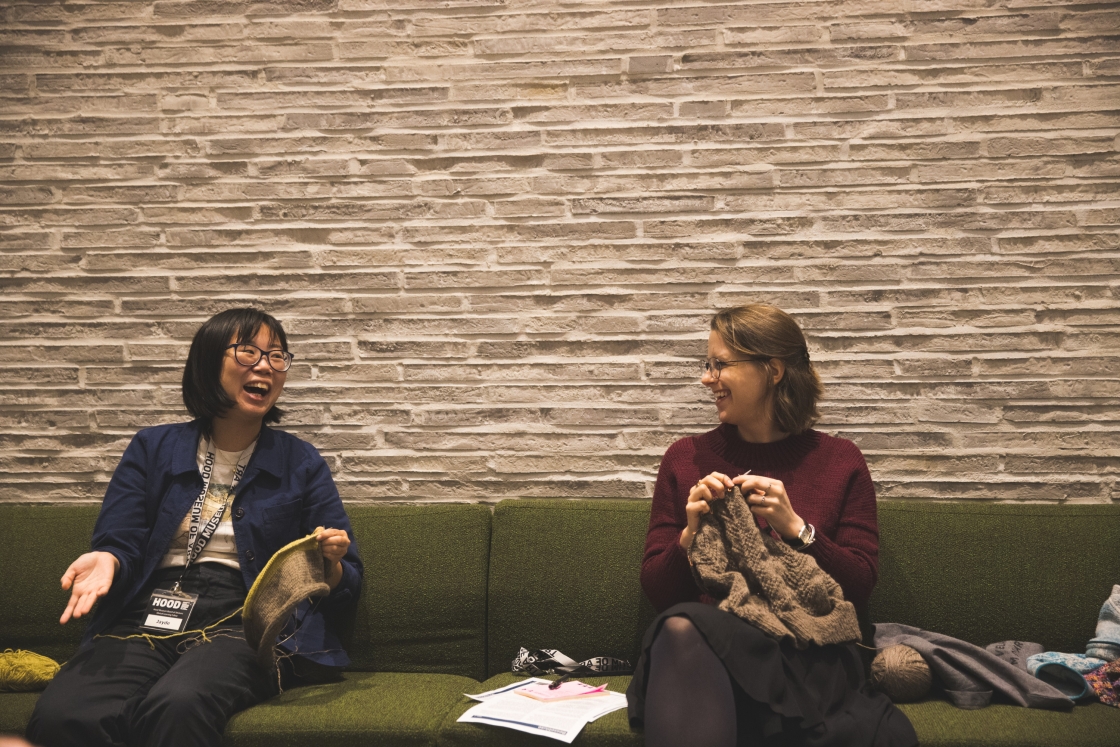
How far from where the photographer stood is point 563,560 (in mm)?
2559

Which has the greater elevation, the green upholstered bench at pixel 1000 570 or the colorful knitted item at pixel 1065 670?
the green upholstered bench at pixel 1000 570

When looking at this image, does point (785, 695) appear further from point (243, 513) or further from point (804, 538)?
point (243, 513)

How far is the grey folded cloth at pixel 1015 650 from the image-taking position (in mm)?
2248

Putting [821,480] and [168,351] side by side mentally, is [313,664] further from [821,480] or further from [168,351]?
→ [821,480]

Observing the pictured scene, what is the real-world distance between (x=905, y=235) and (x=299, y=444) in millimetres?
2108

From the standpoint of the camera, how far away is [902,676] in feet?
6.93

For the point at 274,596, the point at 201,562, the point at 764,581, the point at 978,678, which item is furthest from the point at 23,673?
the point at 978,678

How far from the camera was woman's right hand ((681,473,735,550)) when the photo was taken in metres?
2.05

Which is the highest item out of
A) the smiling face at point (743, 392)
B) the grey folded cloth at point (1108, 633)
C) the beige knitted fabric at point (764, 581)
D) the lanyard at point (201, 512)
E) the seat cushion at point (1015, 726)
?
the smiling face at point (743, 392)

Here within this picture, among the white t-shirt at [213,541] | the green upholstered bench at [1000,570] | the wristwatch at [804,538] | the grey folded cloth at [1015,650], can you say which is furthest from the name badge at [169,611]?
the grey folded cloth at [1015,650]

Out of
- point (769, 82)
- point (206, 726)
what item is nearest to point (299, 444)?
point (206, 726)

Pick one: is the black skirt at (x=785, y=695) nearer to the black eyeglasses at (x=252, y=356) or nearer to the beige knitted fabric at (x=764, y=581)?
the beige knitted fabric at (x=764, y=581)

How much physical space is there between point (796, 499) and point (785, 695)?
23.5 inches

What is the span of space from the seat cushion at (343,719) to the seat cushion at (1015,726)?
1195mm
